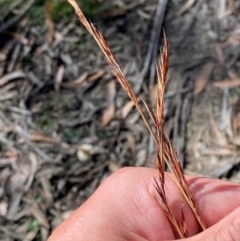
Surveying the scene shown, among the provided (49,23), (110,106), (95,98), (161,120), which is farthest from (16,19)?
(161,120)

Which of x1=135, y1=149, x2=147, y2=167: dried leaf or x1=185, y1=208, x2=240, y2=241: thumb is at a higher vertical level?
x1=185, y1=208, x2=240, y2=241: thumb

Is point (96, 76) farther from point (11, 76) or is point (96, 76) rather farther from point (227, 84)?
point (227, 84)

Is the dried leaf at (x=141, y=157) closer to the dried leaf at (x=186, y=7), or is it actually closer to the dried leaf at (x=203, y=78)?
the dried leaf at (x=203, y=78)

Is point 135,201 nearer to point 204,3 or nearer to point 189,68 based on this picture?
point 189,68

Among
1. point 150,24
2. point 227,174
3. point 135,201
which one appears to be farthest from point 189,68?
point 135,201

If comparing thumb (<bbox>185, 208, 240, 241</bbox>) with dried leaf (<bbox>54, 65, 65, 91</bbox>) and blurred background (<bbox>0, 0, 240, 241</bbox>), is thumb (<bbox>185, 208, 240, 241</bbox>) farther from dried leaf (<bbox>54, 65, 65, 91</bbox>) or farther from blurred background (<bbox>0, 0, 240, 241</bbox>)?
dried leaf (<bbox>54, 65, 65, 91</bbox>)

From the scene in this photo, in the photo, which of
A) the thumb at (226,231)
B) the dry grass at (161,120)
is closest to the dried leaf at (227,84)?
the dry grass at (161,120)

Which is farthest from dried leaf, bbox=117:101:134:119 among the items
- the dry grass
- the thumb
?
the thumb
